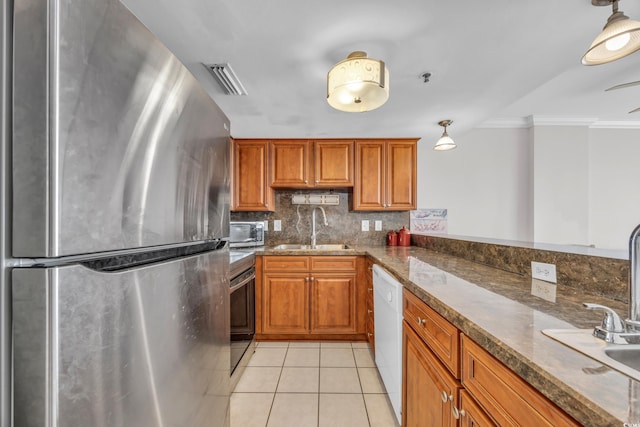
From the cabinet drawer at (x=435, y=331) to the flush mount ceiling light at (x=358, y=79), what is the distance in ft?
3.50

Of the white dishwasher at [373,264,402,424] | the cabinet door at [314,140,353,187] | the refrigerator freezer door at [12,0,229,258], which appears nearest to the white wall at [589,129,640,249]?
the cabinet door at [314,140,353,187]

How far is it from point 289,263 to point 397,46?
1977mm

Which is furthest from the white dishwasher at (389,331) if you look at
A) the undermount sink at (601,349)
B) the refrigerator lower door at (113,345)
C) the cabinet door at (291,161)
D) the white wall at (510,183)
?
the white wall at (510,183)

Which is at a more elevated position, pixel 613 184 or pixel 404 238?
pixel 613 184

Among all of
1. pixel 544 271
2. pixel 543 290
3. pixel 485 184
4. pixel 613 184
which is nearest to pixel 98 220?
pixel 543 290

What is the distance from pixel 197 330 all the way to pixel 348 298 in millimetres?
1936

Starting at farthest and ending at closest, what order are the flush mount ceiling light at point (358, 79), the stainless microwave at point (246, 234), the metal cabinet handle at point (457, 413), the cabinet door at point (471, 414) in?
the stainless microwave at point (246, 234), the flush mount ceiling light at point (358, 79), the metal cabinet handle at point (457, 413), the cabinet door at point (471, 414)

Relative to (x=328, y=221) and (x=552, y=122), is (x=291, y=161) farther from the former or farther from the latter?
(x=552, y=122)

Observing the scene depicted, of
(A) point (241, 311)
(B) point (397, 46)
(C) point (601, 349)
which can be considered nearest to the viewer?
(C) point (601, 349)

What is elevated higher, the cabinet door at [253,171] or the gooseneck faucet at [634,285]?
the cabinet door at [253,171]

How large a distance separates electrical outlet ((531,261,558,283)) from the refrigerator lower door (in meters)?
1.52

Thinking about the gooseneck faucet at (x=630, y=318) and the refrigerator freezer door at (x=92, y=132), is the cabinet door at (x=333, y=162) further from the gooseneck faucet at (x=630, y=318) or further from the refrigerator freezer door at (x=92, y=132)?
the gooseneck faucet at (x=630, y=318)

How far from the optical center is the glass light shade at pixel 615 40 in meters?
1.10

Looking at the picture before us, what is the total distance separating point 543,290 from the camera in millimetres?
1147
